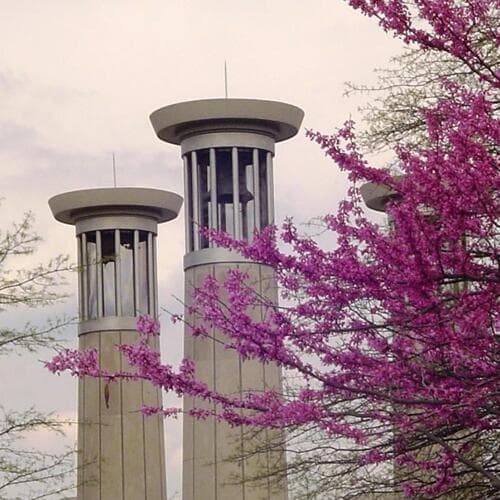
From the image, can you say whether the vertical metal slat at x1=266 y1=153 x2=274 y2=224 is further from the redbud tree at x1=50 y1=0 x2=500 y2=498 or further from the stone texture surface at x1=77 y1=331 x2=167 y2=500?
the redbud tree at x1=50 y1=0 x2=500 y2=498

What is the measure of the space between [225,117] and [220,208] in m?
1.51

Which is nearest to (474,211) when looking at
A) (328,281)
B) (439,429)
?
Result: (328,281)

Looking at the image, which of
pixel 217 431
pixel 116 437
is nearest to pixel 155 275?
pixel 116 437

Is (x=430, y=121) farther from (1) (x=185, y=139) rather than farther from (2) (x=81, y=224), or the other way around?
(2) (x=81, y=224)

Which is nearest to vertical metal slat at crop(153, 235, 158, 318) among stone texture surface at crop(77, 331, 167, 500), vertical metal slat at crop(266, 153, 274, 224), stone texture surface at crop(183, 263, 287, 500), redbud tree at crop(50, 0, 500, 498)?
stone texture surface at crop(77, 331, 167, 500)

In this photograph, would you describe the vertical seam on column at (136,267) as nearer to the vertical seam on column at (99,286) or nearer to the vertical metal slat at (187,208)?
the vertical seam on column at (99,286)

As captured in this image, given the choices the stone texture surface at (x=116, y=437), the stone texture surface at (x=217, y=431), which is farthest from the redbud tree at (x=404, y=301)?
the stone texture surface at (x=116, y=437)

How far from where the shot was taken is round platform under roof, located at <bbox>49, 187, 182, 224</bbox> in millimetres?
30797

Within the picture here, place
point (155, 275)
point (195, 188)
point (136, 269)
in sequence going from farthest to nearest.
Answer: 1. point (155, 275)
2. point (136, 269)
3. point (195, 188)

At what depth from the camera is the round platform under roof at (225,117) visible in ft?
86.6

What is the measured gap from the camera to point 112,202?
101 feet

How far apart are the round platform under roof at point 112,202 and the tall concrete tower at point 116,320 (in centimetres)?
2

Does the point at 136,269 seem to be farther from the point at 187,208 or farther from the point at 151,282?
the point at 187,208

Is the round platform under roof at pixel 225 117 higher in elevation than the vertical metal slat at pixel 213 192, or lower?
higher
